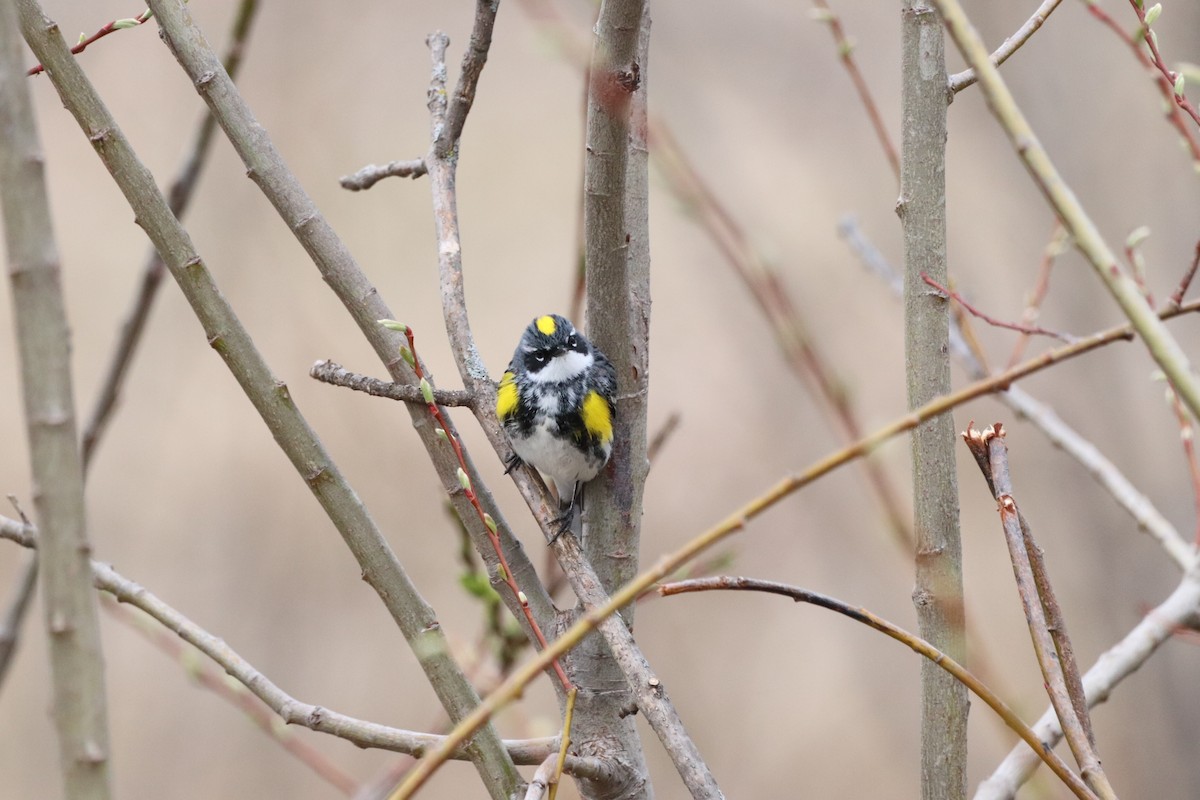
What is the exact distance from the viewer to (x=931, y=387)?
1.05 m

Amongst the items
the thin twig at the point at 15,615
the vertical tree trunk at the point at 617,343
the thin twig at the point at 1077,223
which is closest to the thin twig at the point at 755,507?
the thin twig at the point at 1077,223

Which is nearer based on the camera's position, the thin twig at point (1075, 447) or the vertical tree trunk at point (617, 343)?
the vertical tree trunk at point (617, 343)

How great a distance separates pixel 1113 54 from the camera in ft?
13.8

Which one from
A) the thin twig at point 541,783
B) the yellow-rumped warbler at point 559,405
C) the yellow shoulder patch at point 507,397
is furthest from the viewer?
the yellow shoulder patch at point 507,397

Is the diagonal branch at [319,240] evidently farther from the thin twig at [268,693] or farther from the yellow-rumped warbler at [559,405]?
the yellow-rumped warbler at [559,405]

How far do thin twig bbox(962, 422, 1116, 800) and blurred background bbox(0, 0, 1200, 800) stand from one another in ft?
8.81

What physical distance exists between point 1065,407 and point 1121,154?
990mm

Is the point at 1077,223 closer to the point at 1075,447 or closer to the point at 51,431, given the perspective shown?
the point at 51,431

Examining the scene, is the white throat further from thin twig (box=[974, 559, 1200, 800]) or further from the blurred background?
the blurred background

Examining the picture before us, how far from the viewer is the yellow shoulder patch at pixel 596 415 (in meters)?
1.81

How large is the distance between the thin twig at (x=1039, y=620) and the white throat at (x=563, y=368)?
113 centimetres

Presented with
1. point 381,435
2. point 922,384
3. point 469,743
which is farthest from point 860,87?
point 381,435

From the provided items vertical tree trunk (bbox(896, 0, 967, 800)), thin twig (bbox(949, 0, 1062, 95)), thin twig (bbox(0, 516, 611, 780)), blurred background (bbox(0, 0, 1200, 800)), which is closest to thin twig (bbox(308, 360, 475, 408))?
thin twig (bbox(0, 516, 611, 780))

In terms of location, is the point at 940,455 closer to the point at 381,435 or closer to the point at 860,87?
the point at 860,87
